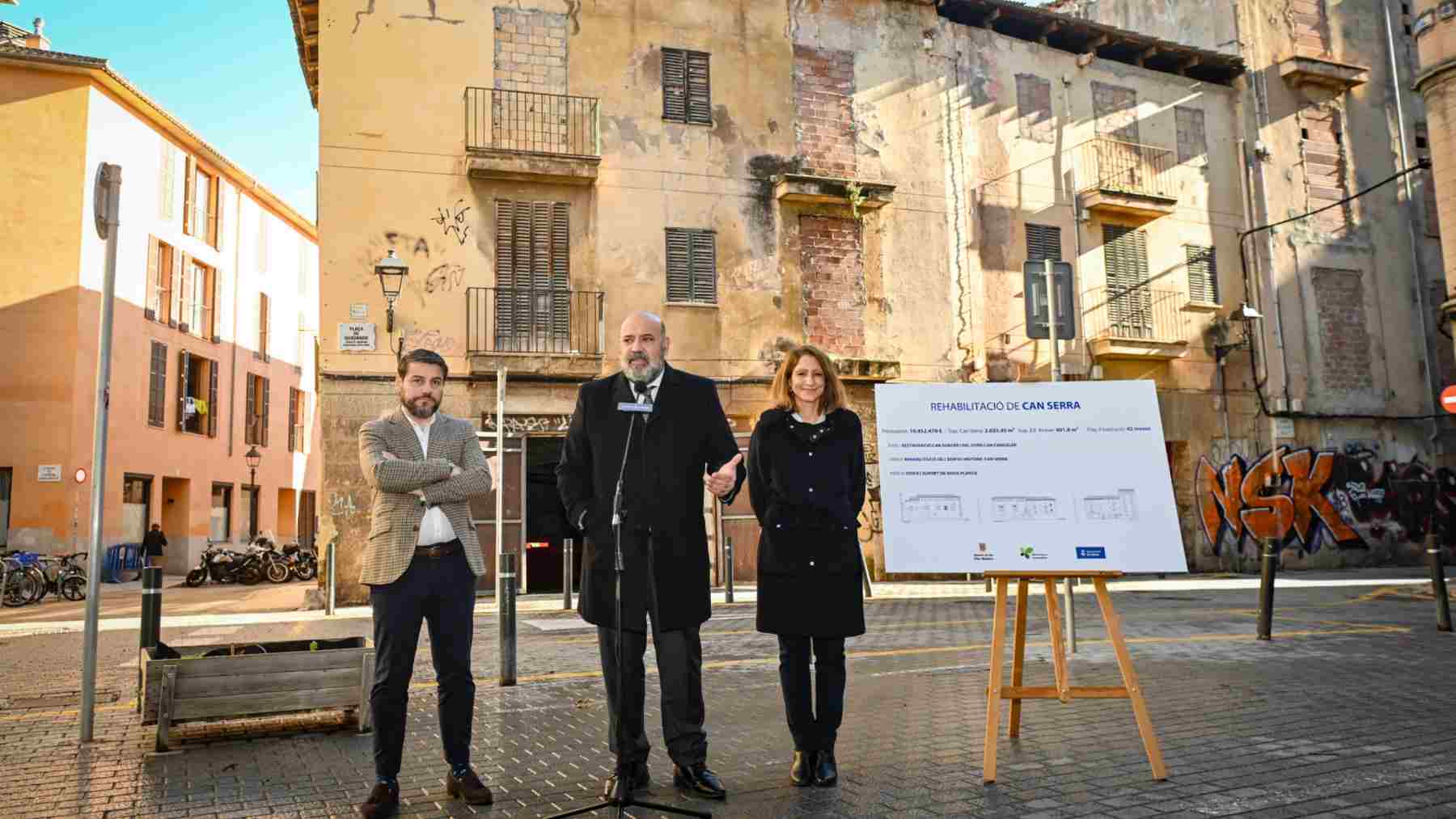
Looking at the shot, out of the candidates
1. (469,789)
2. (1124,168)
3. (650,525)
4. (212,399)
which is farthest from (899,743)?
(212,399)

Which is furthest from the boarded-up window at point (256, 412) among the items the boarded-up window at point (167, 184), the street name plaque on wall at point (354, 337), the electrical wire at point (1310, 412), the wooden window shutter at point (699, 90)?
the electrical wire at point (1310, 412)

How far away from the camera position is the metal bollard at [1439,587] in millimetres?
9992

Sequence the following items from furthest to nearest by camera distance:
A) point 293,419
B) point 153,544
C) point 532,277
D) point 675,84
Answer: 1. point 293,419
2. point 153,544
3. point 675,84
4. point 532,277

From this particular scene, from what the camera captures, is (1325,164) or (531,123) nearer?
(531,123)

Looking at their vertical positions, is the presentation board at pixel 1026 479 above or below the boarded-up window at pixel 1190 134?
below

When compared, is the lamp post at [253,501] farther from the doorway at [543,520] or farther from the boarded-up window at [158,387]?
the doorway at [543,520]

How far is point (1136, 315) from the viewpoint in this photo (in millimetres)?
21719

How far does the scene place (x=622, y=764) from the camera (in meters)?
4.19

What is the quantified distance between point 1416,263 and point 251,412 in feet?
107

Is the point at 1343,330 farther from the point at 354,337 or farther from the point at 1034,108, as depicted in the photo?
the point at 354,337

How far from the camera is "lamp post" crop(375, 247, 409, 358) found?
15.9 metres

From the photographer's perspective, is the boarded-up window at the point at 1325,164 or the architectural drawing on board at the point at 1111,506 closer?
the architectural drawing on board at the point at 1111,506

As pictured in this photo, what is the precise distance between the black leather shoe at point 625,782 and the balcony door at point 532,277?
44.3 feet

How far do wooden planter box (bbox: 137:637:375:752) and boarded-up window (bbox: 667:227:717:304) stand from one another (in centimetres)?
1298
